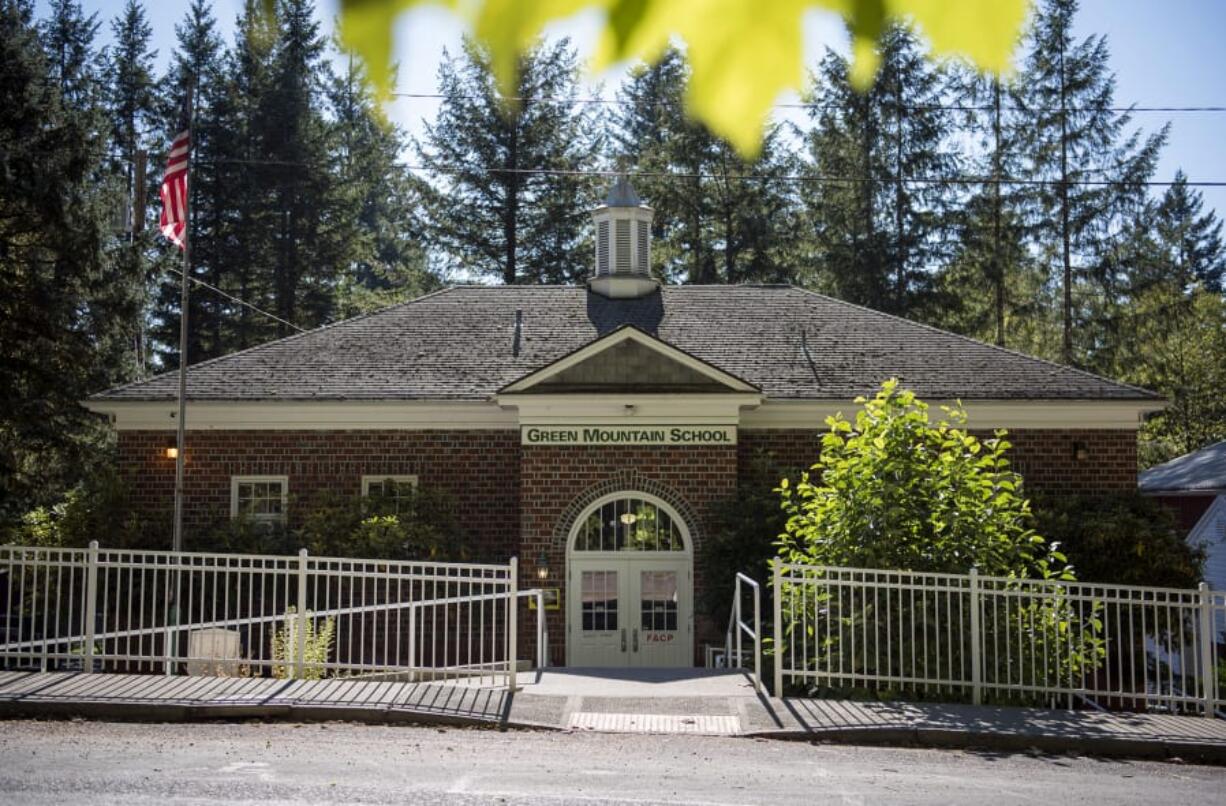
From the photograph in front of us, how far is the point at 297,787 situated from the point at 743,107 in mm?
7791

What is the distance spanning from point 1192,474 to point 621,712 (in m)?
25.0

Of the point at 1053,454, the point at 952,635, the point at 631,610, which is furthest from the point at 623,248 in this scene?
the point at 952,635

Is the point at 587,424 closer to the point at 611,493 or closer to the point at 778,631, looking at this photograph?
the point at 611,493

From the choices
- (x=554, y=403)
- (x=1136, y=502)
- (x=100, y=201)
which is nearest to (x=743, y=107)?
(x=554, y=403)

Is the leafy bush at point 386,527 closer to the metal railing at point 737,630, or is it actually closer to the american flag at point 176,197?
the metal railing at point 737,630

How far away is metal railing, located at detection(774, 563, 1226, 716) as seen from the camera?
40.8 ft

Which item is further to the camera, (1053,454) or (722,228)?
(722,228)

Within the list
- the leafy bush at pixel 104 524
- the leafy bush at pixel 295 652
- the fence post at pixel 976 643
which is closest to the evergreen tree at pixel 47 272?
the leafy bush at pixel 104 524

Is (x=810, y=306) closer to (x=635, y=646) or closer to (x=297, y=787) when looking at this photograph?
(x=635, y=646)

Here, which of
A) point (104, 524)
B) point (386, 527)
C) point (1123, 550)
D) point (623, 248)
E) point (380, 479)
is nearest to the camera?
point (1123, 550)

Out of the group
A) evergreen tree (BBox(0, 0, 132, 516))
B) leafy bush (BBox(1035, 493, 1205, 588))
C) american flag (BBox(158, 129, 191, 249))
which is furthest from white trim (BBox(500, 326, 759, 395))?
evergreen tree (BBox(0, 0, 132, 516))

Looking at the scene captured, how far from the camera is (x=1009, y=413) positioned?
2028 cm

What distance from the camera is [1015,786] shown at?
9.16 metres

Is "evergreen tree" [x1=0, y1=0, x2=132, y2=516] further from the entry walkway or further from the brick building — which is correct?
the entry walkway
